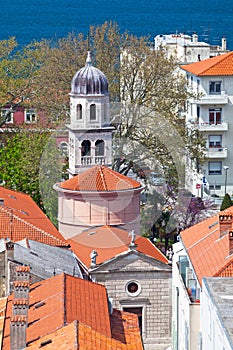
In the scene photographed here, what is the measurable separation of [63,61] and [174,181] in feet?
38.2

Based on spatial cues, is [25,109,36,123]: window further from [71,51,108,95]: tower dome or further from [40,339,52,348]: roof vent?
[40,339,52,348]: roof vent

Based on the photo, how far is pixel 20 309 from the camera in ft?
125

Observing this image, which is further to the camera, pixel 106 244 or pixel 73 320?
pixel 106 244

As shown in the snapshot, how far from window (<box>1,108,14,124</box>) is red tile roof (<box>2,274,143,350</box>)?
40.6m

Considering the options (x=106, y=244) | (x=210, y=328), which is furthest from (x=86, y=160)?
(x=210, y=328)

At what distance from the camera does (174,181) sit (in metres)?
70.4

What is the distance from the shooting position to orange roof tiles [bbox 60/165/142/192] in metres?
59.0

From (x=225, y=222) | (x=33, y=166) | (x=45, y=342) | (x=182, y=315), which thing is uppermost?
(x=33, y=166)

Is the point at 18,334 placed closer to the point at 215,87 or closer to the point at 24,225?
the point at 24,225

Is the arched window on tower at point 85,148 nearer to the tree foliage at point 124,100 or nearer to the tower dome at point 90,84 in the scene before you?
the tower dome at point 90,84

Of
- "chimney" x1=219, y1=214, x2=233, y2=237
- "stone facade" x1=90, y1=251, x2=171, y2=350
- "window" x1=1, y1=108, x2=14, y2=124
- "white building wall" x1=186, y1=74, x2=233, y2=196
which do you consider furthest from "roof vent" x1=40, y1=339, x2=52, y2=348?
"window" x1=1, y1=108, x2=14, y2=124

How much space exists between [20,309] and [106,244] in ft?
58.3

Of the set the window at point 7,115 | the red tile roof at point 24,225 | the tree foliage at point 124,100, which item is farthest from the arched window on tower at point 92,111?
the window at point 7,115

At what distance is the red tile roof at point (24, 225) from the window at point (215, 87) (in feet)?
85.5
